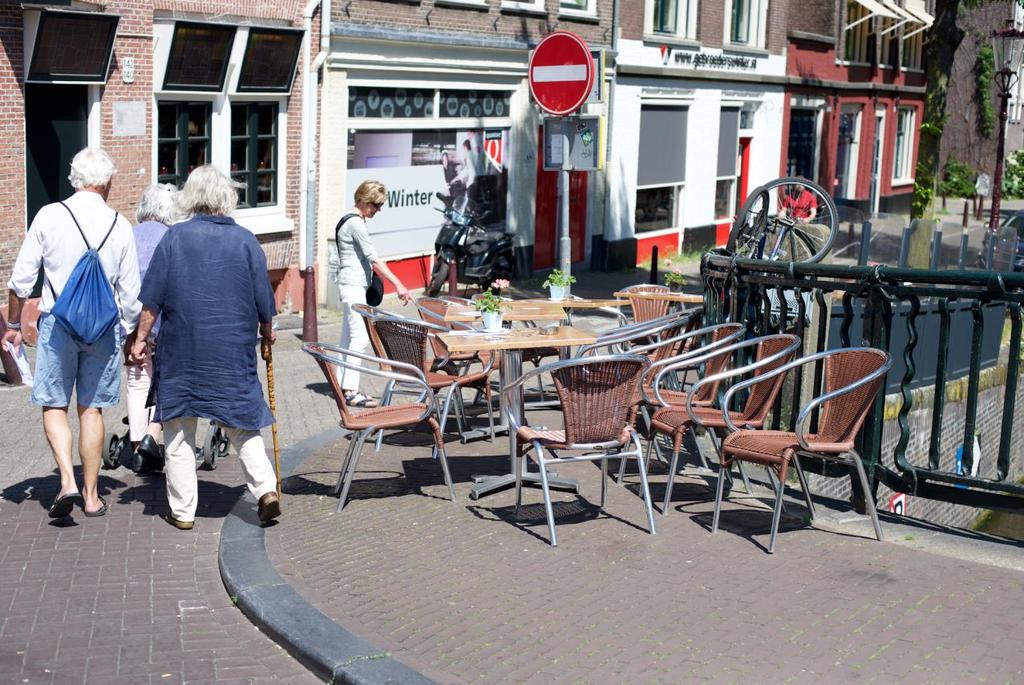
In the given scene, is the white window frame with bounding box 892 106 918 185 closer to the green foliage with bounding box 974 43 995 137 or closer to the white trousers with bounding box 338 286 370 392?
the green foliage with bounding box 974 43 995 137

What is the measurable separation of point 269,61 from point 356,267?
19.2 ft

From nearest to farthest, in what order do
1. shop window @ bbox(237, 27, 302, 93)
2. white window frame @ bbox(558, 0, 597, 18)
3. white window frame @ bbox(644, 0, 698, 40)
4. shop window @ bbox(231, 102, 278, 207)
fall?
shop window @ bbox(237, 27, 302, 93)
shop window @ bbox(231, 102, 278, 207)
white window frame @ bbox(558, 0, 597, 18)
white window frame @ bbox(644, 0, 698, 40)

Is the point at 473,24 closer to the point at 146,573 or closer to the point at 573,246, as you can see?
the point at 573,246

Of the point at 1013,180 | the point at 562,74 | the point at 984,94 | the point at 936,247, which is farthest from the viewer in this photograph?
the point at 1013,180

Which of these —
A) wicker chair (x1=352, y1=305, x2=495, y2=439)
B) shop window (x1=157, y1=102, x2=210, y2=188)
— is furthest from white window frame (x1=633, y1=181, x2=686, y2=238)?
wicker chair (x1=352, y1=305, x2=495, y2=439)

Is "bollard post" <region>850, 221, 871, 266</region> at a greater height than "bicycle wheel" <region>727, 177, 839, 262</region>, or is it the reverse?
"bicycle wheel" <region>727, 177, 839, 262</region>

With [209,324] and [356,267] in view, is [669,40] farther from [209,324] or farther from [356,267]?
[209,324]

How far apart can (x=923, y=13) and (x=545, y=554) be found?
32350 millimetres

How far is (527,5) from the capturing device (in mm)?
20031

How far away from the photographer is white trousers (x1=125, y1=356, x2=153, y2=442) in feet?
24.6

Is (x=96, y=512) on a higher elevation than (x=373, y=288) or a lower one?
lower

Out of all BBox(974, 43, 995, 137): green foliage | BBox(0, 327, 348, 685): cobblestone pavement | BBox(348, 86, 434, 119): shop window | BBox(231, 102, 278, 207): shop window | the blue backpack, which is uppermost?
BBox(974, 43, 995, 137): green foliage

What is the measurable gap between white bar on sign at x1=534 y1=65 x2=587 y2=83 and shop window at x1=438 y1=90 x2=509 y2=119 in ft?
27.8

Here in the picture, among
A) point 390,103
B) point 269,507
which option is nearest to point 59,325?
point 269,507
